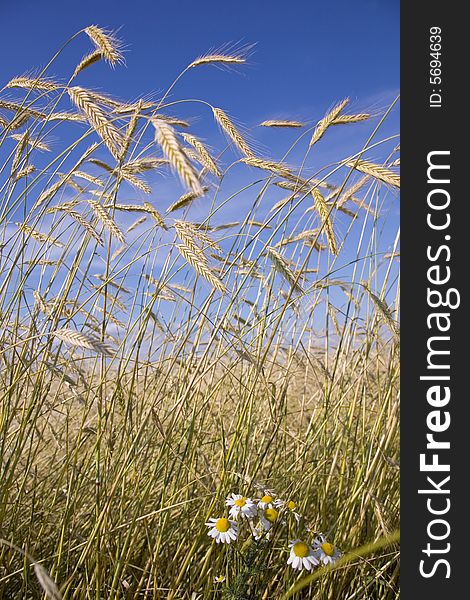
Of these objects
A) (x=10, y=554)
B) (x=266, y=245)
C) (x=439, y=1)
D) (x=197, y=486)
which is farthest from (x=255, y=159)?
(x=10, y=554)

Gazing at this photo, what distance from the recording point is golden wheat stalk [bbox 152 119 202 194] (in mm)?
1173

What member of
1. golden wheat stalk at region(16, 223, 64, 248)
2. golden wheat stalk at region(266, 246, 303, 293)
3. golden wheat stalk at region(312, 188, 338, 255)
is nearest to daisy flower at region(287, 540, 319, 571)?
golden wheat stalk at region(266, 246, 303, 293)

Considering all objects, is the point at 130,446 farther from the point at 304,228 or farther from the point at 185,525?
the point at 304,228

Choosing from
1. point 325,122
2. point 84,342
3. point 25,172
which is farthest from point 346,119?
point 84,342

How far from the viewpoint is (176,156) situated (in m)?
1.24

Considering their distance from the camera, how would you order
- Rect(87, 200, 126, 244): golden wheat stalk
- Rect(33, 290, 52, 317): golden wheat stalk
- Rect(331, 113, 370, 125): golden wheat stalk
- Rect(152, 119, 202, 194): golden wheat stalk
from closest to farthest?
1. Rect(152, 119, 202, 194): golden wheat stalk
2. Rect(87, 200, 126, 244): golden wheat stalk
3. Rect(33, 290, 52, 317): golden wheat stalk
4. Rect(331, 113, 370, 125): golden wheat stalk

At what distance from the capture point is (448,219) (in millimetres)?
1881

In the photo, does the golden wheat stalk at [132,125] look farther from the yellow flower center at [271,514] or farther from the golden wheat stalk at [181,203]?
the yellow flower center at [271,514]

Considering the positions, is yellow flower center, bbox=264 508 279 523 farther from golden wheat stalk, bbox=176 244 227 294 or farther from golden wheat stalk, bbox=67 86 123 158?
golden wheat stalk, bbox=67 86 123 158

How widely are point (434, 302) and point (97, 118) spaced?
3.81 feet

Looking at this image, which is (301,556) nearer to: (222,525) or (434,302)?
(222,525)

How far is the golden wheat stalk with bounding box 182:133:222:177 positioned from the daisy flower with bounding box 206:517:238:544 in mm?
1101

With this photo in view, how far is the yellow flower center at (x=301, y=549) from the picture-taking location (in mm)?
1596

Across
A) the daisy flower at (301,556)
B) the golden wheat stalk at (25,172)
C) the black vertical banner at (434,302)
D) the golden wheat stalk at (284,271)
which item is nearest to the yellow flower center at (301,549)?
Answer: the daisy flower at (301,556)
